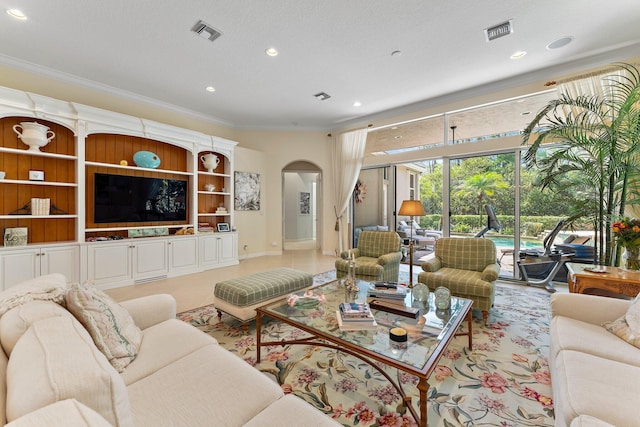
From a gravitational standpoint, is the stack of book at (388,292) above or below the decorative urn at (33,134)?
below

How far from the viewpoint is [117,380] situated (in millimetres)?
768

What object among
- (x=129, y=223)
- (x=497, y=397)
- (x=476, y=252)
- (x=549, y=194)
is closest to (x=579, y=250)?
(x=549, y=194)

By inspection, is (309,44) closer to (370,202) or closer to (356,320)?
(356,320)

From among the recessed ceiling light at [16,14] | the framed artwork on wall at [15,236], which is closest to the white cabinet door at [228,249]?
the framed artwork on wall at [15,236]

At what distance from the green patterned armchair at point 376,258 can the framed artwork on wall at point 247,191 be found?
3.16m

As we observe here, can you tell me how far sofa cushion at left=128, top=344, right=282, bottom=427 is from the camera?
1011 millimetres

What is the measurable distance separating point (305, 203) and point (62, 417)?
8.78 meters

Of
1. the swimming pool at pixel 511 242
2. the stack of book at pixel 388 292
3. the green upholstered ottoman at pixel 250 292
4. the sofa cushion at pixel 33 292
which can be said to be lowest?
the green upholstered ottoman at pixel 250 292

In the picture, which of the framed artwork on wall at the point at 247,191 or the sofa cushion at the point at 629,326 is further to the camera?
the framed artwork on wall at the point at 247,191

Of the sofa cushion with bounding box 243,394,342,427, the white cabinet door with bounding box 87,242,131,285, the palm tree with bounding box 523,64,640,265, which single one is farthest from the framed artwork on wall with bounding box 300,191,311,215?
the sofa cushion with bounding box 243,394,342,427

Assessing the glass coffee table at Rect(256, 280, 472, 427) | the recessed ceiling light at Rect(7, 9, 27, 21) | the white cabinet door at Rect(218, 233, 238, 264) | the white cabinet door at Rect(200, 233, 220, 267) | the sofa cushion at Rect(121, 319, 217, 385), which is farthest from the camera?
the white cabinet door at Rect(218, 233, 238, 264)

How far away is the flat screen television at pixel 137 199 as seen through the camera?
410 centimetres

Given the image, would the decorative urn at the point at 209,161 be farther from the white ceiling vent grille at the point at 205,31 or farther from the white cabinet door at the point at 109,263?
the white ceiling vent grille at the point at 205,31

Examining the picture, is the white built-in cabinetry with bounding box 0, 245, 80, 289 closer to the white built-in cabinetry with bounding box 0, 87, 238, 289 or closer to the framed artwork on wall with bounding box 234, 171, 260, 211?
the white built-in cabinetry with bounding box 0, 87, 238, 289
